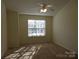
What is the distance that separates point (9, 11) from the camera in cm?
651

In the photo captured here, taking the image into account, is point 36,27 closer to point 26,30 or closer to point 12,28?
point 26,30

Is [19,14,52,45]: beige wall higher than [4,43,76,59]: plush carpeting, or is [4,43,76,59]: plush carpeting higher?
[19,14,52,45]: beige wall

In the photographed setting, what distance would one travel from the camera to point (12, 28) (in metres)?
6.62

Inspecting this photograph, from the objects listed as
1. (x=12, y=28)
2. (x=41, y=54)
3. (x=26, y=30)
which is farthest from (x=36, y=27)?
(x=41, y=54)

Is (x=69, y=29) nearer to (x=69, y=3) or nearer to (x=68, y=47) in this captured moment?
(x=68, y=47)

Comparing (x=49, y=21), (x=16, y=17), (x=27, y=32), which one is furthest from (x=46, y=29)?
(x=16, y=17)

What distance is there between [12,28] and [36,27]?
2.43m

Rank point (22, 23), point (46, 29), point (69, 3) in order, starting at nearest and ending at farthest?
1. point (69, 3)
2. point (22, 23)
3. point (46, 29)

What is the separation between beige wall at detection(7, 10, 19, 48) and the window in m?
1.91

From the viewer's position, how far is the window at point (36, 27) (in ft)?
27.7

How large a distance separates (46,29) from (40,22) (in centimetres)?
77

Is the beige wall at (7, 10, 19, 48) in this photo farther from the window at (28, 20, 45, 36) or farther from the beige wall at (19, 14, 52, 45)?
the window at (28, 20, 45, 36)

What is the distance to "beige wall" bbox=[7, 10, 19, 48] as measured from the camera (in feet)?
21.4

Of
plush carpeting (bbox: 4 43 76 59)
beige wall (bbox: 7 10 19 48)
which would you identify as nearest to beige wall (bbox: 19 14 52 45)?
beige wall (bbox: 7 10 19 48)
